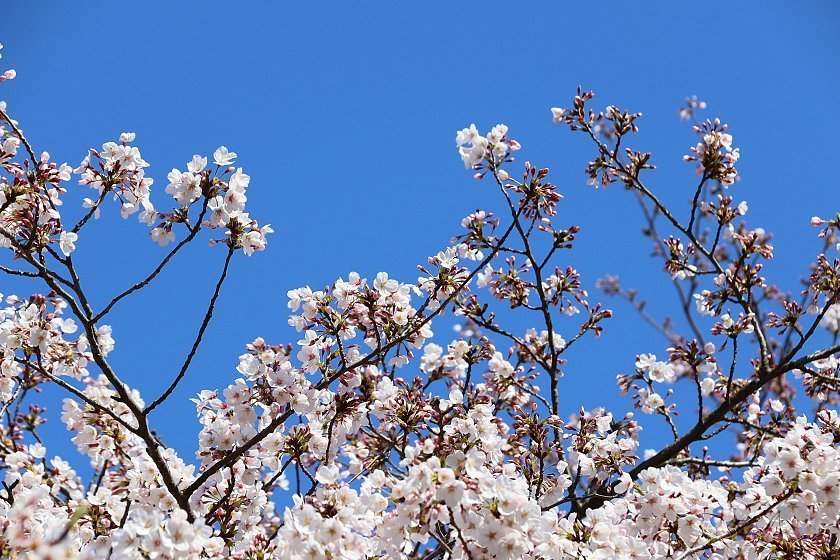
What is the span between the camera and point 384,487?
14.2 feet

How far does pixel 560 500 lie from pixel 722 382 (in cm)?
256

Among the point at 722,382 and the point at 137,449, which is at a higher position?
the point at 722,382

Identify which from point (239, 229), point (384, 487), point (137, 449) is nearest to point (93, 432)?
point (137, 449)

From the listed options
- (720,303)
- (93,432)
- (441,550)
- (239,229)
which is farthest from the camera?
(720,303)

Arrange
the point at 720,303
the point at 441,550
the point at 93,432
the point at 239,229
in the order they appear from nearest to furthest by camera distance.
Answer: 1. the point at 441,550
2. the point at 239,229
3. the point at 93,432
4. the point at 720,303

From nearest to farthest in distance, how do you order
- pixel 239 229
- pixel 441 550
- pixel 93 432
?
pixel 441 550 < pixel 239 229 < pixel 93 432

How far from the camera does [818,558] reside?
438 centimetres

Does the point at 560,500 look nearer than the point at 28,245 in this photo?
No

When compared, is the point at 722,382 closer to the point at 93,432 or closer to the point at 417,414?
the point at 417,414

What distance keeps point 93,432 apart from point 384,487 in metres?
2.30

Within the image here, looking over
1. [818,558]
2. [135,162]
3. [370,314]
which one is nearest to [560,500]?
[818,558]

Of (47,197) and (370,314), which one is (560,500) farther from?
(47,197)


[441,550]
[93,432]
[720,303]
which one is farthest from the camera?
[720,303]

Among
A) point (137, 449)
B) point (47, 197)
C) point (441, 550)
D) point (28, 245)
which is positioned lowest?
point (441, 550)
